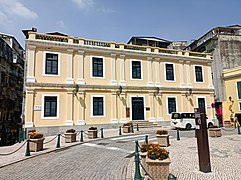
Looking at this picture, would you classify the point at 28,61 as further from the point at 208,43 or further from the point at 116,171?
the point at 208,43

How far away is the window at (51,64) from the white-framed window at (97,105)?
470 centimetres

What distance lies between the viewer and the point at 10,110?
35.4 m

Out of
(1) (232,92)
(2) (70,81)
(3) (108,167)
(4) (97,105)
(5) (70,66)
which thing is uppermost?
(5) (70,66)

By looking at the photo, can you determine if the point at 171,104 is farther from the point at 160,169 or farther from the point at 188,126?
the point at 160,169

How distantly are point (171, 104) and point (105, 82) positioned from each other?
28.2ft

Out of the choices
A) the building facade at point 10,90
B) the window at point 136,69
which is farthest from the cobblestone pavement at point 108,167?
the building facade at point 10,90

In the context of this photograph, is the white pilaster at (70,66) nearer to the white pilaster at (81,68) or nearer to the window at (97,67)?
the white pilaster at (81,68)

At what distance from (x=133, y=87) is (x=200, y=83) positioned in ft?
31.9

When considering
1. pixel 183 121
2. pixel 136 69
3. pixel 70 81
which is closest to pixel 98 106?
pixel 70 81

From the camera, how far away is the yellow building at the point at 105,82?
1905cm

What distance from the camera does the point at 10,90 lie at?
35.0 metres

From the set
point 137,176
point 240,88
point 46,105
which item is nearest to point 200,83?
point 240,88

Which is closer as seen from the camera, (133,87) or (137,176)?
(137,176)

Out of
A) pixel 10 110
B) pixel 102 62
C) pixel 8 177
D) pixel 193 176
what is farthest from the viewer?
pixel 10 110
